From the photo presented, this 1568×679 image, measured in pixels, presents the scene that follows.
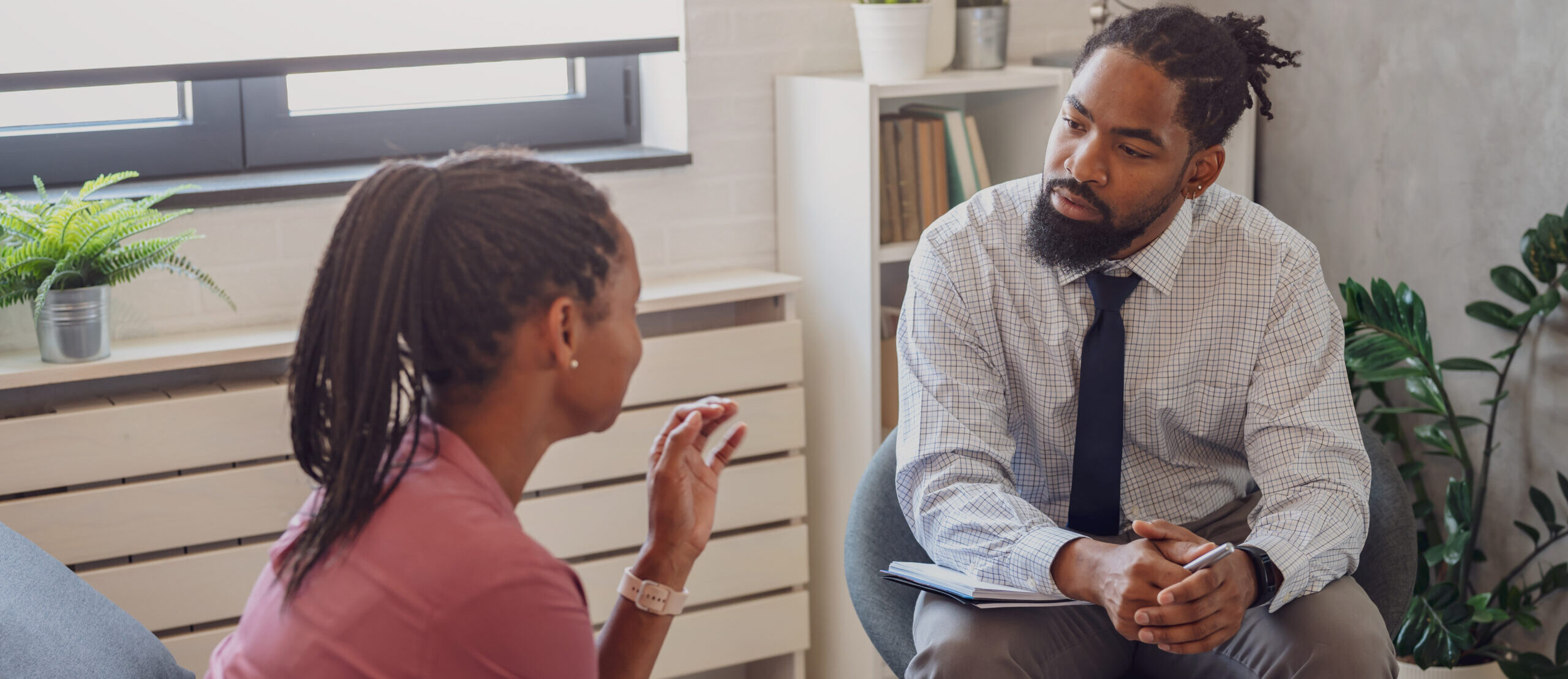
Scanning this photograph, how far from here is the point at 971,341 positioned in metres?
1.79

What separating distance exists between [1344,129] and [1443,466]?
669mm

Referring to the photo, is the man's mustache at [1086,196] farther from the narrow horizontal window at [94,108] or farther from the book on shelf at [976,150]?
the narrow horizontal window at [94,108]

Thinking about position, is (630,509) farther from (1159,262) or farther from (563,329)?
(563,329)

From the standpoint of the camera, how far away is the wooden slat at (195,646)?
2.11m

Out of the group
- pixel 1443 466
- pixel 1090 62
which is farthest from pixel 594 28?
pixel 1443 466

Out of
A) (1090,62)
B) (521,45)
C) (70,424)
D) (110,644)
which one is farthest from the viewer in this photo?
(521,45)

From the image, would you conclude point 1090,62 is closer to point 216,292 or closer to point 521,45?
point 521,45

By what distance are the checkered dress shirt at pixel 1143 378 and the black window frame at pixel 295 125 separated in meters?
0.94

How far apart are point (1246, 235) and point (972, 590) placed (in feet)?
2.05

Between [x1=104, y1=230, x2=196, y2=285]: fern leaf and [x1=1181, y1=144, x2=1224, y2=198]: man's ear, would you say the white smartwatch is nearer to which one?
[x1=1181, y1=144, x2=1224, y2=198]: man's ear

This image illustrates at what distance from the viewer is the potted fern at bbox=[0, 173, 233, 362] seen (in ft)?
6.28

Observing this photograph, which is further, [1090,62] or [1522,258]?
[1522,258]

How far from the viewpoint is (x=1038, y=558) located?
1581mm

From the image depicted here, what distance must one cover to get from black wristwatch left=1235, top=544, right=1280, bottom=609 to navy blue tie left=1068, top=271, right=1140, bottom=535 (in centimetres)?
24
